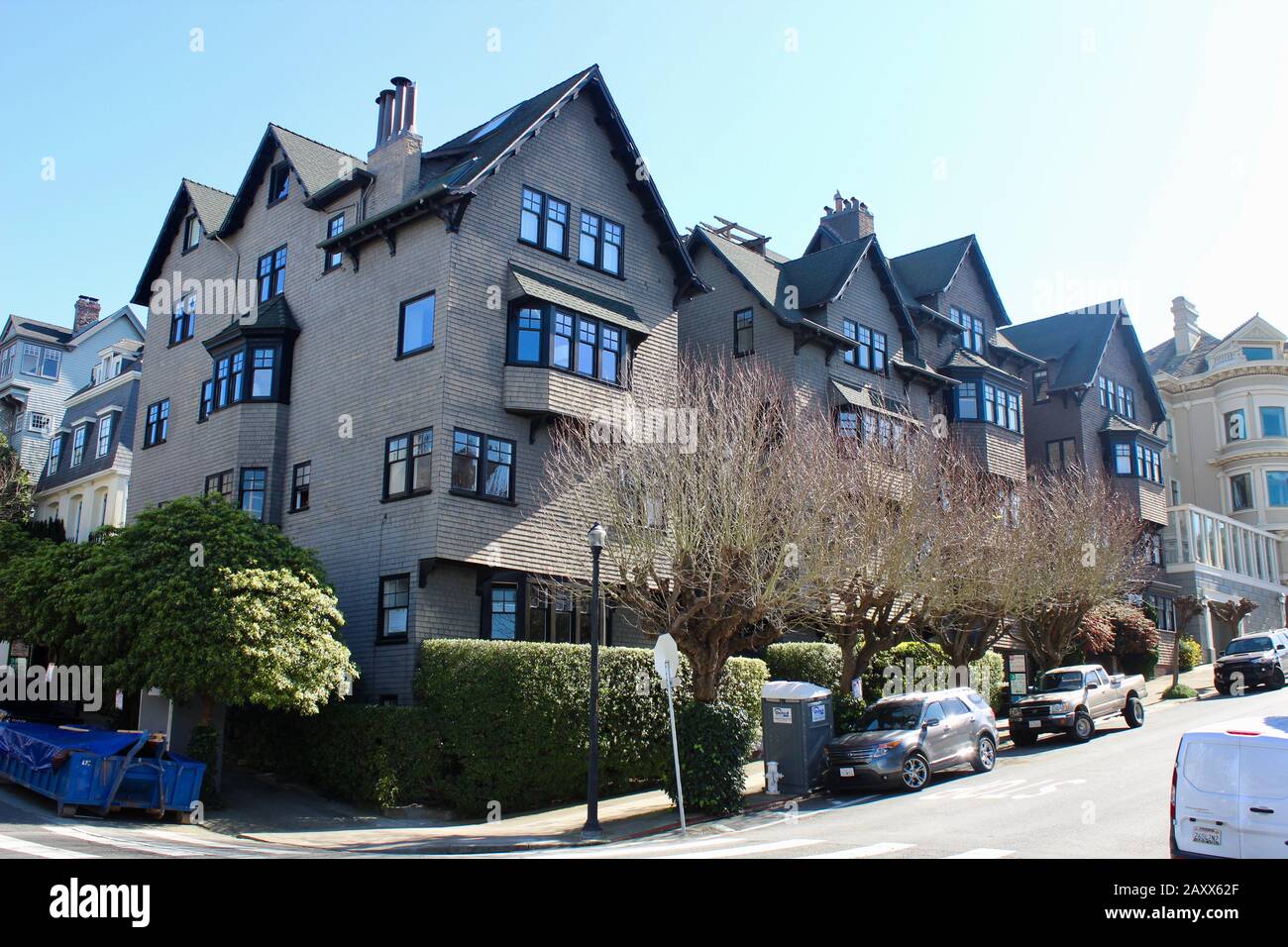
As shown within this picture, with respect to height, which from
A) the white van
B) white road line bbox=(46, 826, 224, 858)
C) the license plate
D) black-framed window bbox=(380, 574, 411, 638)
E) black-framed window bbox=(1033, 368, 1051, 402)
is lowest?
white road line bbox=(46, 826, 224, 858)

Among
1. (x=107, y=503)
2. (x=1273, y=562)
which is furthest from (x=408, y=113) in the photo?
(x=1273, y=562)

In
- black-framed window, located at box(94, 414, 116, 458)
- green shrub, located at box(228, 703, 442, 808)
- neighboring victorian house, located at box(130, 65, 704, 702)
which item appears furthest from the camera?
black-framed window, located at box(94, 414, 116, 458)

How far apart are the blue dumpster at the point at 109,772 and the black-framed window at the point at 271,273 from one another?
14.2 m

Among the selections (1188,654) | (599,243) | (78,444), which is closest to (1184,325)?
(1188,654)

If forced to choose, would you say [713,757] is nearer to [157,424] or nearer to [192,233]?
[157,424]

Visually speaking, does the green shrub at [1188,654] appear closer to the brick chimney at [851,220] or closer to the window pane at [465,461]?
the brick chimney at [851,220]

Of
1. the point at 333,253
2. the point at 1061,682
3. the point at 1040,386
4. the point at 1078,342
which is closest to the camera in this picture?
the point at 333,253

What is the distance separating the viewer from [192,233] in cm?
3478

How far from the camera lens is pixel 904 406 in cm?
3678

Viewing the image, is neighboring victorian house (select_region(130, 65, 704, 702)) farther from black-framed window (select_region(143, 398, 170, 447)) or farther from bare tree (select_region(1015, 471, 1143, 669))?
bare tree (select_region(1015, 471, 1143, 669))

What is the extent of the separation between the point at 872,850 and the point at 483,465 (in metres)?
13.5

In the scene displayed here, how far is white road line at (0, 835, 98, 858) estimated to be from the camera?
14.3 m

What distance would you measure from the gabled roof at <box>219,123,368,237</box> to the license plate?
26019 mm

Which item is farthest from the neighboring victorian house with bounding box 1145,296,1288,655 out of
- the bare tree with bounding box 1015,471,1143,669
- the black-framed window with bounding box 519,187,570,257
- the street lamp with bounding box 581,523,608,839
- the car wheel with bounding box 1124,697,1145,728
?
the street lamp with bounding box 581,523,608,839
